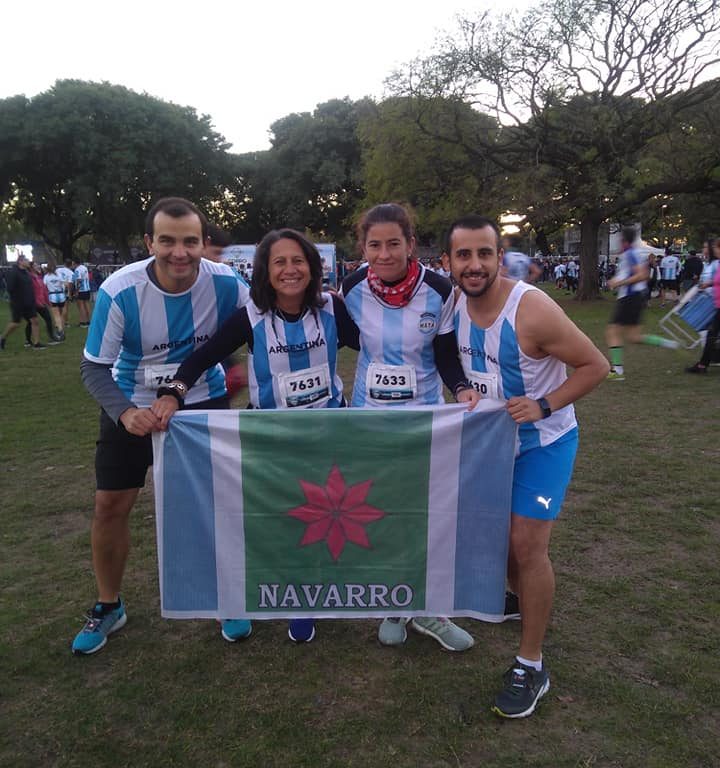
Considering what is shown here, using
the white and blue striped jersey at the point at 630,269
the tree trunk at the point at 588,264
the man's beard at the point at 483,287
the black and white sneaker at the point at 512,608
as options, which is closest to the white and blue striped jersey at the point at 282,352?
the man's beard at the point at 483,287

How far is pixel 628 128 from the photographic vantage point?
2211 cm

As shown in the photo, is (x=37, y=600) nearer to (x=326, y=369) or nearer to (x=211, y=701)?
(x=211, y=701)

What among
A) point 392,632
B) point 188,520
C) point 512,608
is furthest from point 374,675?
point 188,520

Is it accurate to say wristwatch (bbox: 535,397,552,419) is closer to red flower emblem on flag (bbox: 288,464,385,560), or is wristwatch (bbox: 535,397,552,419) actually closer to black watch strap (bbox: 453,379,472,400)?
black watch strap (bbox: 453,379,472,400)

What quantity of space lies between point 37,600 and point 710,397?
308 inches

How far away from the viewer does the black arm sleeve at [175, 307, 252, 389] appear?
3.06 m

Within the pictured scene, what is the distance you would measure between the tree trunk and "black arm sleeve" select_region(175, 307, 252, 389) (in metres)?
23.6

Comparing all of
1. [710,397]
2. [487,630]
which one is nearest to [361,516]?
[487,630]

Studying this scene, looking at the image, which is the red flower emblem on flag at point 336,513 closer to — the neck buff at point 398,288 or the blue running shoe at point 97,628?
the neck buff at point 398,288

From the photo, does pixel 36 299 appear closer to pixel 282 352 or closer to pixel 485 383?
pixel 282 352

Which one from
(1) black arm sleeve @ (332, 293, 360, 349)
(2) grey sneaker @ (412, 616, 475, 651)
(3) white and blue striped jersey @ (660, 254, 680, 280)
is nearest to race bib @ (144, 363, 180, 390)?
(1) black arm sleeve @ (332, 293, 360, 349)

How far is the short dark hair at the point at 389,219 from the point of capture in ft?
9.73

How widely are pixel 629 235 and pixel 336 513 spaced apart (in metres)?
8.99

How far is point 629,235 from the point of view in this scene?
33.7 ft
